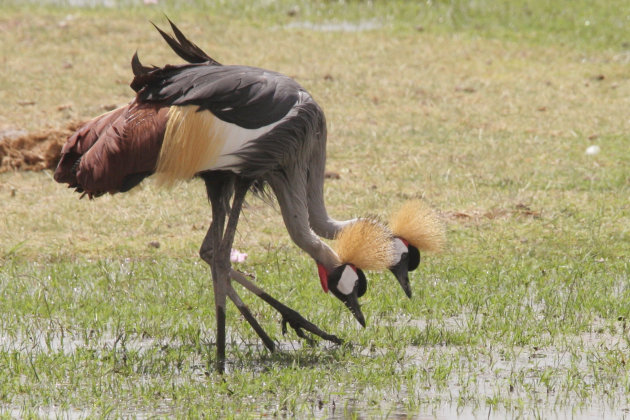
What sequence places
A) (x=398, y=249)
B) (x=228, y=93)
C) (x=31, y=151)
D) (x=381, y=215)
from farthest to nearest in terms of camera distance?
(x=31, y=151)
(x=381, y=215)
(x=398, y=249)
(x=228, y=93)

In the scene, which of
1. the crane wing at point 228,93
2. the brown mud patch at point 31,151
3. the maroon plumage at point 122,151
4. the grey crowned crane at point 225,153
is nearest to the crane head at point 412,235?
the grey crowned crane at point 225,153

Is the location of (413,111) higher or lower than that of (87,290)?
higher

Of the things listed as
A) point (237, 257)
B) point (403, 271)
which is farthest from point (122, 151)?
point (237, 257)

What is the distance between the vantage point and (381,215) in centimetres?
794

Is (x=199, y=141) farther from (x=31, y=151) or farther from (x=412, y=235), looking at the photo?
(x=31, y=151)

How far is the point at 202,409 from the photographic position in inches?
168

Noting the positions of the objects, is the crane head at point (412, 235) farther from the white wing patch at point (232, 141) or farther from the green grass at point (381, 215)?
the white wing patch at point (232, 141)

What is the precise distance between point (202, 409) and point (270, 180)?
4.76 ft

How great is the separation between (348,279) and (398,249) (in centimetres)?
36

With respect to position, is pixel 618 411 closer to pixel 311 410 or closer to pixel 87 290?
pixel 311 410

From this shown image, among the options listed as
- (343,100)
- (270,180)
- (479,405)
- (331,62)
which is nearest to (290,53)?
(331,62)

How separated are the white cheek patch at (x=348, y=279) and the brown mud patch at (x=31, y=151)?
455cm

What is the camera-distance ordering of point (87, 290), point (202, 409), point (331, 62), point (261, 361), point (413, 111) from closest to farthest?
point (202, 409), point (261, 361), point (87, 290), point (413, 111), point (331, 62)

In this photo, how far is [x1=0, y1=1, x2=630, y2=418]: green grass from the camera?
4.65 meters
